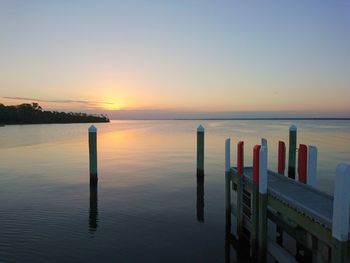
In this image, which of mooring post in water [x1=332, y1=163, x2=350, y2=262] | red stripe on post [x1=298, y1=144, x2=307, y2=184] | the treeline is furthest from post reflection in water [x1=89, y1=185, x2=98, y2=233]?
the treeline

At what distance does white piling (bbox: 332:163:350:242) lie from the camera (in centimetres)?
491

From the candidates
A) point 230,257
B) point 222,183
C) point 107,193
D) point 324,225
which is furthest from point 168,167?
point 324,225

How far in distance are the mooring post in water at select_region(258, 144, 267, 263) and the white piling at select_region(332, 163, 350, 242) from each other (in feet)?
8.87

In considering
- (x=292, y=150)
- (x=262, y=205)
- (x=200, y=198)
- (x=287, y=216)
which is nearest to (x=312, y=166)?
(x=262, y=205)

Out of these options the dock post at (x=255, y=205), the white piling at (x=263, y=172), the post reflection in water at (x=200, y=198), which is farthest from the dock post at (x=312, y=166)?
the post reflection in water at (x=200, y=198)

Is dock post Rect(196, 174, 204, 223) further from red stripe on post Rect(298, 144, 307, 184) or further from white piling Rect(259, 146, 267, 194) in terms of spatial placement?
white piling Rect(259, 146, 267, 194)

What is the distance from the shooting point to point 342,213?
490cm

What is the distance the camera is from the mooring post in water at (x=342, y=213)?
491 centimetres

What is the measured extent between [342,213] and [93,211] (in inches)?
387

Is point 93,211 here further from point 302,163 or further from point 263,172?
point 302,163

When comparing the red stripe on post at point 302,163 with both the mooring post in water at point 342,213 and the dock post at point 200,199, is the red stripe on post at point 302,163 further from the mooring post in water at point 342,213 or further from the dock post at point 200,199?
the mooring post in water at point 342,213

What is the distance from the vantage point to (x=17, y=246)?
930cm

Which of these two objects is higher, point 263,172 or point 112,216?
point 263,172

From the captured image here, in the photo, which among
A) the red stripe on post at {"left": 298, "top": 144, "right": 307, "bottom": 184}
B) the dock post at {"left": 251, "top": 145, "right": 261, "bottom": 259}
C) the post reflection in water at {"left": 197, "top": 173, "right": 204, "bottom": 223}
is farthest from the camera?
the post reflection in water at {"left": 197, "top": 173, "right": 204, "bottom": 223}
